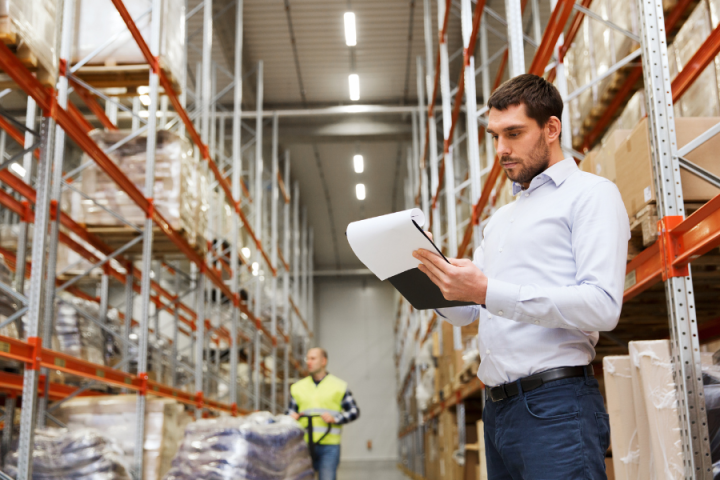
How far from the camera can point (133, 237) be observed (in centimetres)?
830

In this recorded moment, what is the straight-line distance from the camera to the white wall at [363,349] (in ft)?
94.7

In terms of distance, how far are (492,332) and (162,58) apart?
6.13 metres

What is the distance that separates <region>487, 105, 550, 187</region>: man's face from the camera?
222 cm

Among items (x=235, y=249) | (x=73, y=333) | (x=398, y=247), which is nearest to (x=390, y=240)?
(x=398, y=247)

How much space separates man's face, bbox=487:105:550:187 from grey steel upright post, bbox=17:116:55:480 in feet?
11.8

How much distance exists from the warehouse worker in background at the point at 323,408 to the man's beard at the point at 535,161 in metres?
5.16

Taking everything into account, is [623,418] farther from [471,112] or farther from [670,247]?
[471,112]

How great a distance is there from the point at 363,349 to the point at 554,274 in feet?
93.3

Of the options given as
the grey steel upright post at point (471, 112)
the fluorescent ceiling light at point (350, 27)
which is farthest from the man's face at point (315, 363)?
the fluorescent ceiling light at point (350, 27)

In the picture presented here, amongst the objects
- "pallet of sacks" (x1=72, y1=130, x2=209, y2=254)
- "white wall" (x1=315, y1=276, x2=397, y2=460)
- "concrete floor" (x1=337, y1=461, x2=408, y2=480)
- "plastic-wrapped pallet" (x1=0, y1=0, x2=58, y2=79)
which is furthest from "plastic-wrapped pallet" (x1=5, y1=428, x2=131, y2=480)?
"white wall" (x1=315, y1=276, x2=397, y2=460)

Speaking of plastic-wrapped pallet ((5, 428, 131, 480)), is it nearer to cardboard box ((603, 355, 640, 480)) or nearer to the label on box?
cardboard box ((603, 355, 640, 480))

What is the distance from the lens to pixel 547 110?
2.22 m

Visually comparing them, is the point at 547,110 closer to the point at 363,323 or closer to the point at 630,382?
the point at 630,382

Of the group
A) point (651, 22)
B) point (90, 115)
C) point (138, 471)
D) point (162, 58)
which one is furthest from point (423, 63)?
point (651, 22)
